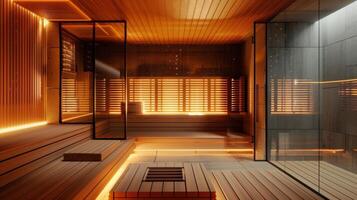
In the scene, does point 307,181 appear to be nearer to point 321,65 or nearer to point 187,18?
point 321,65

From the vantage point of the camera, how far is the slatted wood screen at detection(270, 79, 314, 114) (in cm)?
484

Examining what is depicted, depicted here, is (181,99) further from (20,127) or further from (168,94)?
(20,127)

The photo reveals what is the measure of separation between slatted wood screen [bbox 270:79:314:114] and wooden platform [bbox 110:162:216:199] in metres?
2.00

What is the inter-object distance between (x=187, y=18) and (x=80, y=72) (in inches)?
152

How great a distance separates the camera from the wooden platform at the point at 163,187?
A: 3531 mm

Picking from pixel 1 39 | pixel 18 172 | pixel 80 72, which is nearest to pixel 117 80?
pixel 80 72

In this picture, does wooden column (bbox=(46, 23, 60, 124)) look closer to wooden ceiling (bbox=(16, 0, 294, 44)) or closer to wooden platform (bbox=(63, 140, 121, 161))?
wooden ceiling (bbox=(16, 0, 294, 44))

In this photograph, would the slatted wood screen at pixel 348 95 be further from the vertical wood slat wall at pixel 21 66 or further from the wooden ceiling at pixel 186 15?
the vertical wood slat wall at pixel 21 66

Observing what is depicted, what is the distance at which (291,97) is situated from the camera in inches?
205

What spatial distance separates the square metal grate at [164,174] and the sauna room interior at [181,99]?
0.04m

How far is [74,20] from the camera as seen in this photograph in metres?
6.50

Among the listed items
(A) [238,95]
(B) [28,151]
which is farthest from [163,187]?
(A) [238,95]

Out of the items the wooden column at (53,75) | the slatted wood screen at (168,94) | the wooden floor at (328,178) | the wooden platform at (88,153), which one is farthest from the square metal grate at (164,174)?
the slatted wood screen at (168,94)

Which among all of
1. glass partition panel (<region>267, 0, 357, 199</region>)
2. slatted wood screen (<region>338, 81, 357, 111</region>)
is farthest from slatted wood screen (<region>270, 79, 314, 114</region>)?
slatted wood screen (<region>338, 81, 357, 111</region>)
